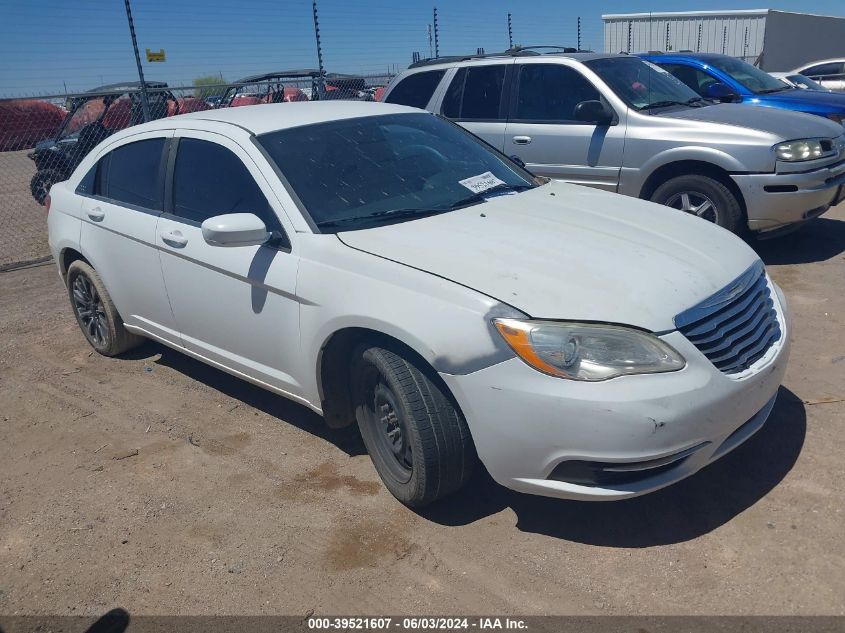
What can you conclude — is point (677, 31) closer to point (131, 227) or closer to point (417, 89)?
point (417, 89)

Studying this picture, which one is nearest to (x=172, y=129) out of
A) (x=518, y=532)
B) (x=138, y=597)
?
(x=138, y=597)

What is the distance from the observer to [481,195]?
12.9 ft

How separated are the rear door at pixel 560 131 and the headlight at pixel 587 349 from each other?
426cm

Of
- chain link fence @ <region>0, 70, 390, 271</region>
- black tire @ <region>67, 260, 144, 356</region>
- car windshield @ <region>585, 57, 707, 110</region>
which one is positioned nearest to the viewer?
black tire @ <region>67, 260, 144, 356</region>

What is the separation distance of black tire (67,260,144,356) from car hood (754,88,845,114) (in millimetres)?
8062

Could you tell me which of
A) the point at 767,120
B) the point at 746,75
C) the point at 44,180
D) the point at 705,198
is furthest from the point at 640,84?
the point at 44,180

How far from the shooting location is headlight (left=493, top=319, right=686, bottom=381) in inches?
106

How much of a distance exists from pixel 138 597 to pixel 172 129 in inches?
104

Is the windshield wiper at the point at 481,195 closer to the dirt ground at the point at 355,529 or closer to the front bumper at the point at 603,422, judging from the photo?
the front bumper at the point at 603,422


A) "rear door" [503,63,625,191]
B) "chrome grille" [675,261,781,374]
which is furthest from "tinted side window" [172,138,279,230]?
"rear door" [503,63,625,191]

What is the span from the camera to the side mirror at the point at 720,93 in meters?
8.63

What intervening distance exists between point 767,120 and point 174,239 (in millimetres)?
4950

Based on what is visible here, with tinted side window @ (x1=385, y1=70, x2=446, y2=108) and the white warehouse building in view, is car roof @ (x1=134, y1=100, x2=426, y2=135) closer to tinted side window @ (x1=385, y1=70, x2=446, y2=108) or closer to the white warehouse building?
tinted side window @ (x1=385, y1=70, x2=446, y2=108)

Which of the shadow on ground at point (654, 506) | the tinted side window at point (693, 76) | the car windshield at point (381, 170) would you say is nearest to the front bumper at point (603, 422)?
the shadow on ground at point (654, 506)
